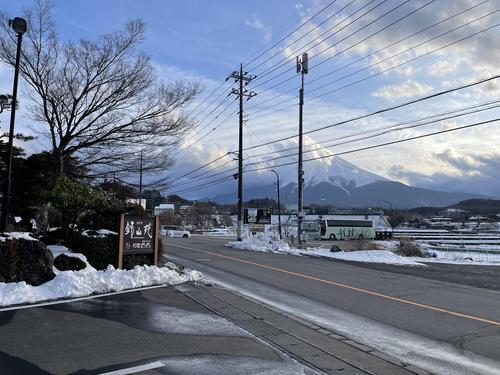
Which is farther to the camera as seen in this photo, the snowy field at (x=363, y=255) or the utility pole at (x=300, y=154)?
the utility pole at (x=300, y=154)

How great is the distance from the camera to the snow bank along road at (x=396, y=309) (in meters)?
6.96

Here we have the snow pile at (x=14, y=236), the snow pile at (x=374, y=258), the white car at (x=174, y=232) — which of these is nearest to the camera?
the snow pile at (x=14, y=236)

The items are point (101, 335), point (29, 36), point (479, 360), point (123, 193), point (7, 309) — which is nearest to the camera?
point (479, 360)

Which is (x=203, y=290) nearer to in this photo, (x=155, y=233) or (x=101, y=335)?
(x=155, y=233)

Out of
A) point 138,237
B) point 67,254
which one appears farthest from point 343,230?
point 67,254

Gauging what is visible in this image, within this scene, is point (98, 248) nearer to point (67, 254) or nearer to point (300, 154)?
point (67, 254)

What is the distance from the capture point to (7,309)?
355 inches

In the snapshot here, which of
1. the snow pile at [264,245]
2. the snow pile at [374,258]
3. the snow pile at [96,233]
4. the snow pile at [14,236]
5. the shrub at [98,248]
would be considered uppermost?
the snow pile at [96,233]

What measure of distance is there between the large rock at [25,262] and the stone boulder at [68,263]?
848 millimetres

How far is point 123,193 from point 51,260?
31.8 ft

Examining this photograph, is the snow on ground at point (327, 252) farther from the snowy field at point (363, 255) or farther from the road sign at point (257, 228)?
the road sign at point (257, 228)

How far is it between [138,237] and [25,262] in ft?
12.5

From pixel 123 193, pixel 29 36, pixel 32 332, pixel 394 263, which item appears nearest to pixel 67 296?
pixel 32 332

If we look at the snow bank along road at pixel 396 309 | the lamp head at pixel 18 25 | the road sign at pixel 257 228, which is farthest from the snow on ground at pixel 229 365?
the road sign at pixel 257 228
